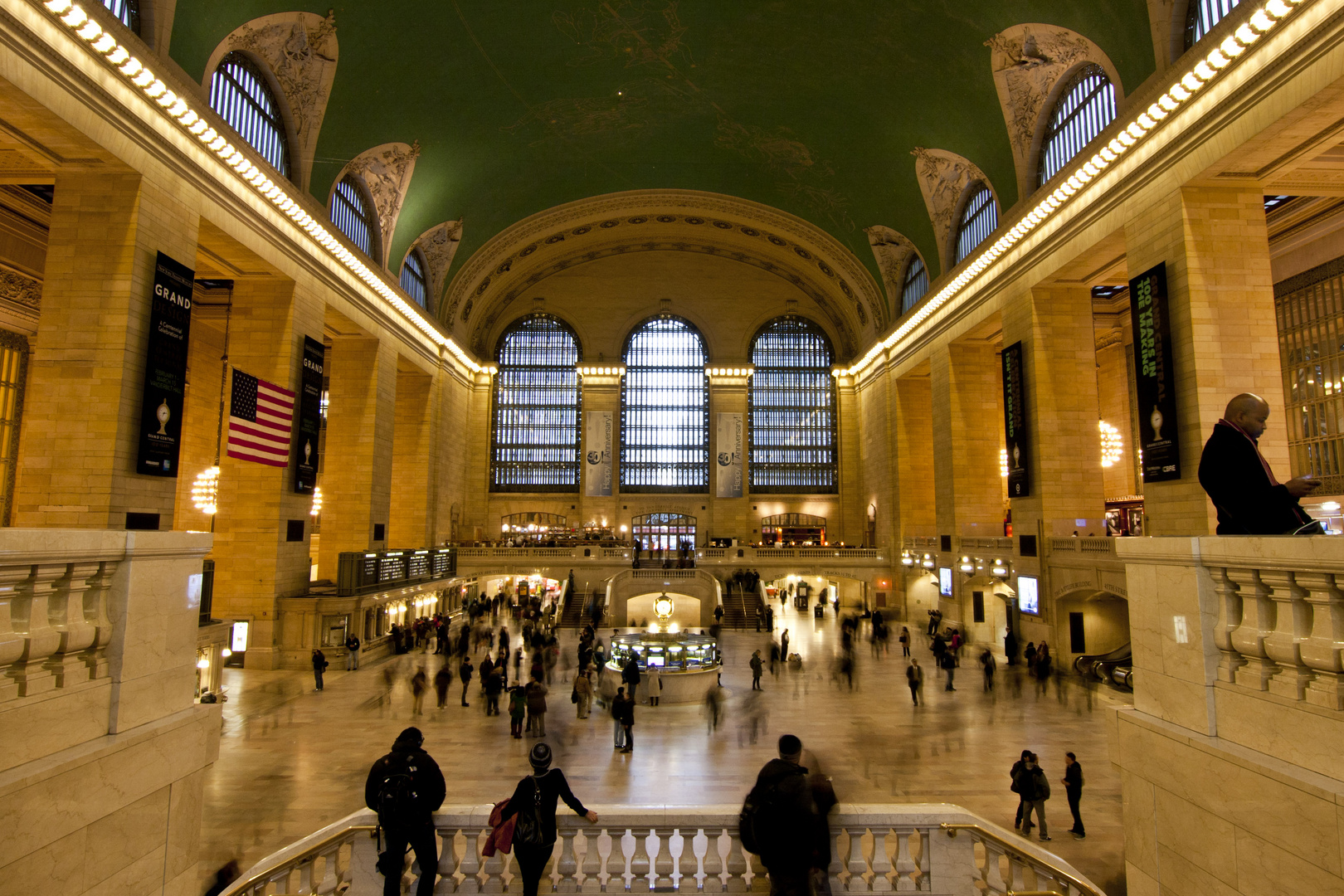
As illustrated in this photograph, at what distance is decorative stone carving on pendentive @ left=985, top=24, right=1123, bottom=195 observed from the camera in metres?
15.7

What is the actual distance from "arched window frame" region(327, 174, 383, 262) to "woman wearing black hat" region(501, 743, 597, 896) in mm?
19279

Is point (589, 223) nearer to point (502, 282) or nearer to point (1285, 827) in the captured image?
point (502, 282)

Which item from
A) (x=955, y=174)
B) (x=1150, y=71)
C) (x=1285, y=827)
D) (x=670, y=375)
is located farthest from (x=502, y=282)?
(x=1285, y=827)

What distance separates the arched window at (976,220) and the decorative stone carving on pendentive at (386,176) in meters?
17.0

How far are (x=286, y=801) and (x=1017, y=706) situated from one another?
11971 mm

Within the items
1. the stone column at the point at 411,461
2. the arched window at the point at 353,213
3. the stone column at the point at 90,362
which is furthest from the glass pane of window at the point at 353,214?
the stone column at the point at 90,362

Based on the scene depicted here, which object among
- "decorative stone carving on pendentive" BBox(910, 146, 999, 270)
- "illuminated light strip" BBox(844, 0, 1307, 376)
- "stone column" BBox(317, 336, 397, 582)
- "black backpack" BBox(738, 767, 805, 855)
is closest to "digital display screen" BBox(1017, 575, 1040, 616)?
"illuminated light strip" BBox(844, 0, 1307, 376)

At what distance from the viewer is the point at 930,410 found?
29.2 m

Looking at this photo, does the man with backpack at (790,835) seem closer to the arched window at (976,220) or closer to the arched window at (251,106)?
the arched window at (251,106)

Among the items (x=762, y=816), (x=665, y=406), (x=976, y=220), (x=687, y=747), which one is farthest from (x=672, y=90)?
(x=762, y=816)

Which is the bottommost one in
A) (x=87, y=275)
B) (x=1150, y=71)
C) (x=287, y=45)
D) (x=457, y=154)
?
(x=87, y=275)

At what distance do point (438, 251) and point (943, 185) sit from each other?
1811 centimetres

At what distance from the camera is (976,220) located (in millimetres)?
22109

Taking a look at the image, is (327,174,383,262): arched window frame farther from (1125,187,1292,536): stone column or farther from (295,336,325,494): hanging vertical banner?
(1125,187,1292,536): stone column
